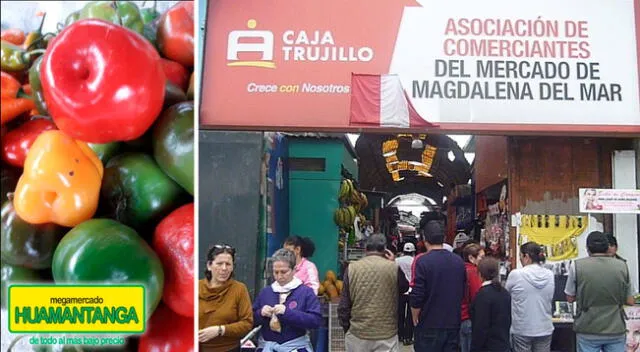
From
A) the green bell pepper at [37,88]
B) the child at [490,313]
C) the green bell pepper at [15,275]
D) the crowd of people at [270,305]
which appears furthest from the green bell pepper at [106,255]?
the child at [490,313]

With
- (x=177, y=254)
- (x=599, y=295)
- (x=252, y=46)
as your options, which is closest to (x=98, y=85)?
(x=177, y=254)

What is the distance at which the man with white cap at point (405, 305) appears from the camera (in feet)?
7.80

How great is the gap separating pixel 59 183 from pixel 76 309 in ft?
1.41

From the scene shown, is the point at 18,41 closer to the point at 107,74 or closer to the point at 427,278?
the point at 107,74

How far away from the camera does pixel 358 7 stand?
93.1 inches

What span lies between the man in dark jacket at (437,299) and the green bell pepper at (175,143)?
1.06 metres

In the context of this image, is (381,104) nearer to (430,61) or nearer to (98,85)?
(430,61)

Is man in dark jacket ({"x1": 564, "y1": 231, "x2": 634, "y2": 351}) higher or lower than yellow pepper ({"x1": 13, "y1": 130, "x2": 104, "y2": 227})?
lower

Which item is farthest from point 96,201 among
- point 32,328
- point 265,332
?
point 265,332

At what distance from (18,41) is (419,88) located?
137cm

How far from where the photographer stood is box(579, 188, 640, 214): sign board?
2.33 m

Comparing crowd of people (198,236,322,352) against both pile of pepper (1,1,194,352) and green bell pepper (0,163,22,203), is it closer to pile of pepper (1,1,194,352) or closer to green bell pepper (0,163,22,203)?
pile of pepper (1,1,194,352)

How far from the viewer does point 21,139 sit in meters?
1.71

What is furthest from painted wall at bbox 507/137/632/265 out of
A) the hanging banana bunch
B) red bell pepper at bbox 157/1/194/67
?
red bell pepper at bbox 157/1/194/67
